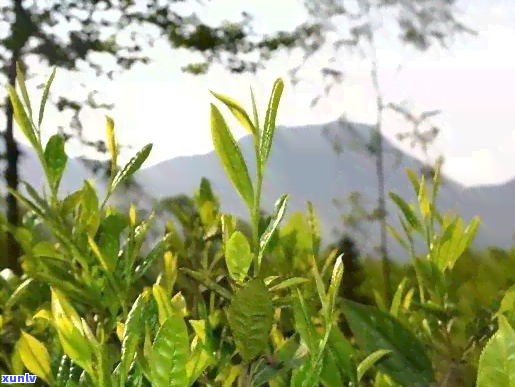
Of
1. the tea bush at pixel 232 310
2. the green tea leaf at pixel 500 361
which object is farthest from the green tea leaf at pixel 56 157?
the green tea leaf at pixel 500 361

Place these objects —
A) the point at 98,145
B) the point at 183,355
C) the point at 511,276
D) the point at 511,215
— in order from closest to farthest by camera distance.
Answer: the point at 183,355, the point at 511,276, the point at 511,215, the point at 98,145

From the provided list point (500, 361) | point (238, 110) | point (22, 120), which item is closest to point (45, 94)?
point (22, 120)

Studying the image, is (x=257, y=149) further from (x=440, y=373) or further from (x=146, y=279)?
(x=146, y=279)

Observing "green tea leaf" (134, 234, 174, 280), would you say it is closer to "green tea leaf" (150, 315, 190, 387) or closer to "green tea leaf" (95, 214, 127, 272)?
"green tea leaf" (95, 214, 127, 272)

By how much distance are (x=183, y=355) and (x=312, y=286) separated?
0.87 ft

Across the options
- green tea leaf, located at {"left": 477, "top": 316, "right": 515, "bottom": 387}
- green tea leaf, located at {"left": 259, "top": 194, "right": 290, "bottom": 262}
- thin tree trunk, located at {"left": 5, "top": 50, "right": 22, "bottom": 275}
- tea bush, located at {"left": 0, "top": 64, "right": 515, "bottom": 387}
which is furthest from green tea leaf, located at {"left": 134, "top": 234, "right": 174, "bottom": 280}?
thin tree trunk, located at {"left": 5, "top": 50, "right": 22, "bottom": 275}

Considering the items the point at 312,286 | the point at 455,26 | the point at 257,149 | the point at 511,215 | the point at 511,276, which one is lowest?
the point at 511,215

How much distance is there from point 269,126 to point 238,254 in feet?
0.20

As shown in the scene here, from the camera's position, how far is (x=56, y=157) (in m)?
0.38

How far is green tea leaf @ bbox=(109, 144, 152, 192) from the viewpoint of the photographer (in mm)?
341

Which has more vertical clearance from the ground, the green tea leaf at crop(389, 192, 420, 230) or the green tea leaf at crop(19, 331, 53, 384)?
the green tea leaf at crop(389, 192, 420, 230)

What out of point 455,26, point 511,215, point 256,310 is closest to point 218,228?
point 256,310

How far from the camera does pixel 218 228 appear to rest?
54 centimetres

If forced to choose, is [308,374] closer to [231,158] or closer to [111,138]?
[231,158]
